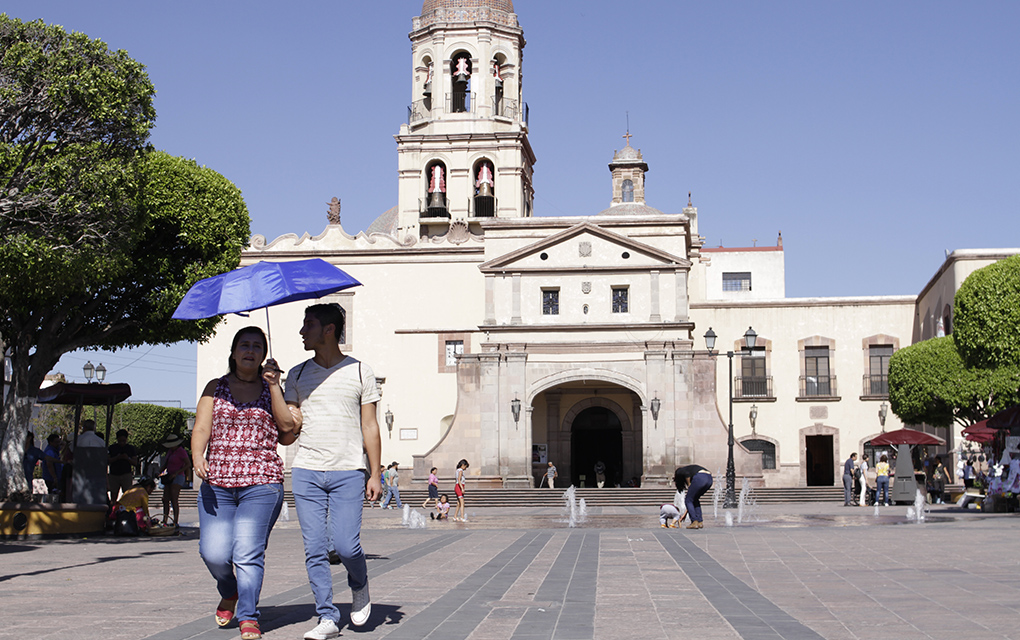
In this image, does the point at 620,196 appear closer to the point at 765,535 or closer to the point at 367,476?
the point at 765,535

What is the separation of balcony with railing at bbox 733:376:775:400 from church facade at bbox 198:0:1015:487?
9 cm

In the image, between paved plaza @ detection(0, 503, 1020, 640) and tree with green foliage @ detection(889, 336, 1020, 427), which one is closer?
paved plaza @ detection(0, 503, 1020, 640)

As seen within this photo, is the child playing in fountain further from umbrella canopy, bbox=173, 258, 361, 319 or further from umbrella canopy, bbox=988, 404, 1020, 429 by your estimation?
umbrella canopy, bbox=173, 258, 361, 319

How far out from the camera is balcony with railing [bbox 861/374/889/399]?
4431 centimetres

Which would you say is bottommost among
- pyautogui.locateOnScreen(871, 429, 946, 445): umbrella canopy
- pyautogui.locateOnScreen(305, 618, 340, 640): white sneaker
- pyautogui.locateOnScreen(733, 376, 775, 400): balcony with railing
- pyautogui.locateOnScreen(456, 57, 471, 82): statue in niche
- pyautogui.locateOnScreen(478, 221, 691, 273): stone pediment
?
pyautogui.locateOnScreen(305, 618, 340, 640): white sneaker

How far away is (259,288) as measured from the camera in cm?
712

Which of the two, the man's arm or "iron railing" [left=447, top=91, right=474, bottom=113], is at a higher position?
"iron railing" [left=447, top=91, right=474, bottom=113]

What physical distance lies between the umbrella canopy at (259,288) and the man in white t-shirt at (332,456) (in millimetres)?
181

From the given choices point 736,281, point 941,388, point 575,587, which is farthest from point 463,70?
point 575,587

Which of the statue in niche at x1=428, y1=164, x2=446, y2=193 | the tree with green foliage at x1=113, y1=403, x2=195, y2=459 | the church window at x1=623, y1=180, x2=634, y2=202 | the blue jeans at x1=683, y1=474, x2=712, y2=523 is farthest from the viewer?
the church window at x1=623, y1=180, x2=634, y2=202

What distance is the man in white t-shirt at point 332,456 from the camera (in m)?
6.82

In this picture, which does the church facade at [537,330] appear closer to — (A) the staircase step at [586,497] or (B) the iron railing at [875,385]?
(B) the iron railing at [875,385]

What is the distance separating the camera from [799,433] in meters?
44.8

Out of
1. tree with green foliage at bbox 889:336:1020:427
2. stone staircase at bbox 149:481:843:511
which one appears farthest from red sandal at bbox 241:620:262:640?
stone staircase at bbox 149:481:843:511
